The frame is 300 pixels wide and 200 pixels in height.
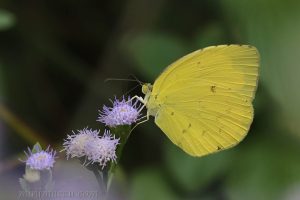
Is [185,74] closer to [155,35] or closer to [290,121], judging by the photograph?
[290,121]

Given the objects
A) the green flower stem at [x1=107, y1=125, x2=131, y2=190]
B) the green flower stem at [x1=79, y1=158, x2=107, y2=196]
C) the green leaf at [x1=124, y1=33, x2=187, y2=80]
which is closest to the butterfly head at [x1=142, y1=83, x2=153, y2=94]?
the green flower stem at [x1=107, y1=125, x2=131, y2=190]

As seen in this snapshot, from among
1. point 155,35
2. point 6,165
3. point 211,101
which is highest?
point 155,35

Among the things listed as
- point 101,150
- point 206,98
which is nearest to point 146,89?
point 206,98

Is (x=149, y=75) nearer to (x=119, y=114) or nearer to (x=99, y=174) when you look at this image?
(x=119, y=114)

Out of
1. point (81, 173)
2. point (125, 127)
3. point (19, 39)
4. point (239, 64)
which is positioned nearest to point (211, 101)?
point (239, 64)

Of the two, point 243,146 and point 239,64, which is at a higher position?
point 239,64
